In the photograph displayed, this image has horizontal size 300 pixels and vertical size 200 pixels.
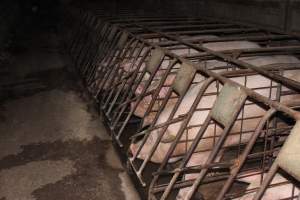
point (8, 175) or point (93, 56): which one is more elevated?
point (93, 56)

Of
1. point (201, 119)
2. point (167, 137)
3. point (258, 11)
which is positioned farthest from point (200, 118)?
point (258, 11)

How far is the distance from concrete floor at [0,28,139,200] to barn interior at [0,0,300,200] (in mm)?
17

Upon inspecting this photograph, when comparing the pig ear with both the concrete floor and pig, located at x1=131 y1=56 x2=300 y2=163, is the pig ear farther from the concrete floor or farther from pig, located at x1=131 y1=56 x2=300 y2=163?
the concrete floor

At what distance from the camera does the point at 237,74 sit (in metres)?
3.29

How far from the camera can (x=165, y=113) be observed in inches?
160

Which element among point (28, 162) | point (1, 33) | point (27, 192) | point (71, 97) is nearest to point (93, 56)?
point (71, 97)

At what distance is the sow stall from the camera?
3029 mm

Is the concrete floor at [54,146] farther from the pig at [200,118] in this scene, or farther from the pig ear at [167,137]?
the pig ear at [167,137]

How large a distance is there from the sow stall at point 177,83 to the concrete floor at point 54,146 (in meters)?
0.35

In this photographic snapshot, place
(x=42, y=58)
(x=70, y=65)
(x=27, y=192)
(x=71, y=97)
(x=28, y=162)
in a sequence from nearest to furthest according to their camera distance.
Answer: (x=27, y=192) → (x=28, y=162) → (x=71, y=97) → (x=70, y=65) → (x=42, y=58)

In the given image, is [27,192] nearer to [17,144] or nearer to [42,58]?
[17,144]

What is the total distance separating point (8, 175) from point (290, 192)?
10.9 ft

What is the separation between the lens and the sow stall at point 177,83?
303 cm

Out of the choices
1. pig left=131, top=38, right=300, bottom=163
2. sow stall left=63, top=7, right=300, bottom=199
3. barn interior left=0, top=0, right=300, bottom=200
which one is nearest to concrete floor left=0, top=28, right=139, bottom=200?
barn interior left=0, top=0, right=300, bottom=200
